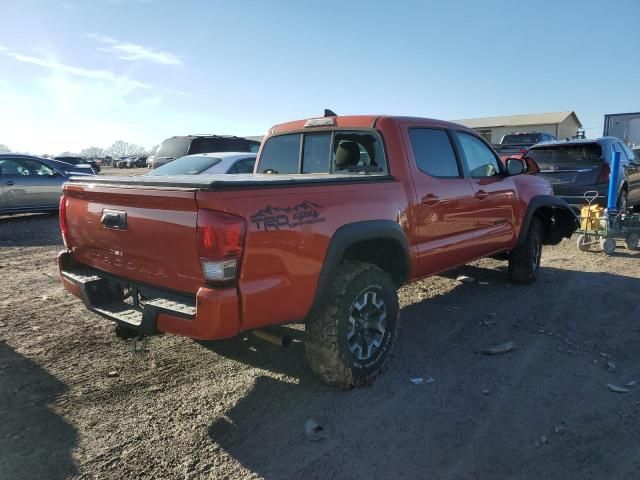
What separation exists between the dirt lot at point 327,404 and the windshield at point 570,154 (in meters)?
4.68

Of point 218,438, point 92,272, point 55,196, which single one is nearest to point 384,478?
point 218,438

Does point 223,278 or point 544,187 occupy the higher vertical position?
point 544,187

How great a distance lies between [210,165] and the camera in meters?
8.17

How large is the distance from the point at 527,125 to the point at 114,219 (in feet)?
174

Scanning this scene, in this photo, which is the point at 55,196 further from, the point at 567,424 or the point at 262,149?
the point at 567,424

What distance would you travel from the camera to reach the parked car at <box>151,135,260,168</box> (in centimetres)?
1166

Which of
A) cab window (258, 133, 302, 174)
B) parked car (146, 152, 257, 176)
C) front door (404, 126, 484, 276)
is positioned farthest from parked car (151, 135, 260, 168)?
front door (404, 126, 484, 276)

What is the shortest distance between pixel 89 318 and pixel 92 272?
149 cm

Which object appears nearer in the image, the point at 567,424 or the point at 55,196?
the point at 567,424

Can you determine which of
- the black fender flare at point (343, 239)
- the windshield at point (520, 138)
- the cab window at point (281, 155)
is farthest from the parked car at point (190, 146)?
the windshield at point (520, 138)

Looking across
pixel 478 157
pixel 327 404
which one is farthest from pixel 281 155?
pixel 327 404

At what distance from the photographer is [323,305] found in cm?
320

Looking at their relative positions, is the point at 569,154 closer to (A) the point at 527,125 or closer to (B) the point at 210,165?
(B) the point at 210,165

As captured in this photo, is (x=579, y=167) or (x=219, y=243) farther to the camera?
(x=579, y=167)
